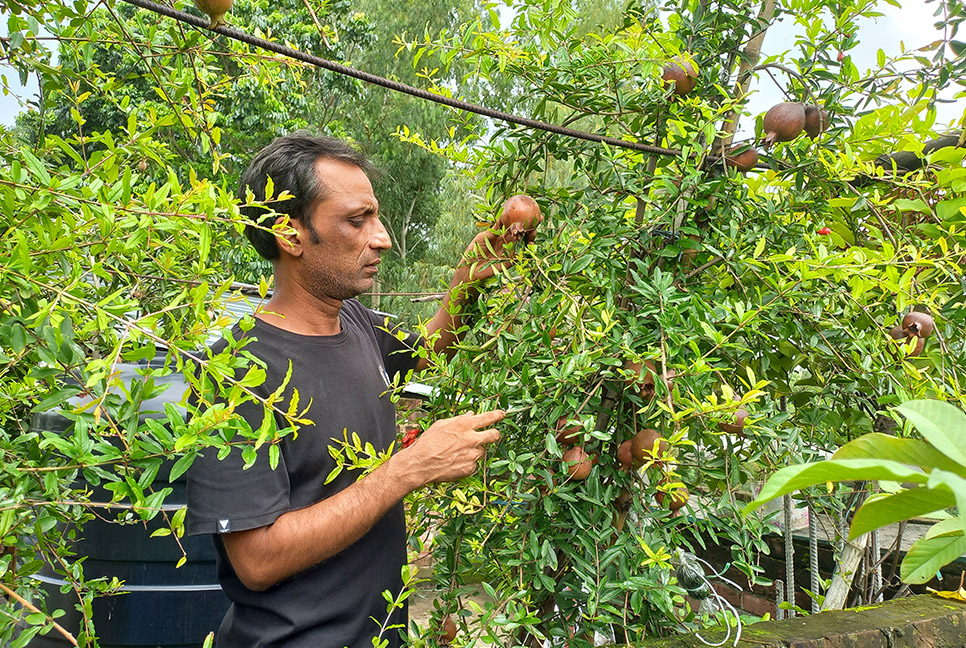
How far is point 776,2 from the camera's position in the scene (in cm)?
153

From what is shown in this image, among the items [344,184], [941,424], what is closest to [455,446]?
[344,184]

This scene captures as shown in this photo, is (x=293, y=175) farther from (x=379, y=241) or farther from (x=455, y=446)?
(x=455, y=446)

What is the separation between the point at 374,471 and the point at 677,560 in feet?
1.99

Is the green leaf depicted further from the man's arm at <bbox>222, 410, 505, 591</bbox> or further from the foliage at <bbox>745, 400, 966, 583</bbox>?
the foliage at <bbox>745, 400, 966, 583</bbox>

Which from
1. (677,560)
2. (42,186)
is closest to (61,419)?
(42,186)

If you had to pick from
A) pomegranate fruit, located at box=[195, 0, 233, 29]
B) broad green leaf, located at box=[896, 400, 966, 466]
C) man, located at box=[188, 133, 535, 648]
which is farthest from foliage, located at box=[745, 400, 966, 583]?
pomegranate fruit, located at box=[195, 0, 233, 29]

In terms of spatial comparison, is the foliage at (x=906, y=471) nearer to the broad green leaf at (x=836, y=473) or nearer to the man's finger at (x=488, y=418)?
the broad green leaf at (x=836, y=473)

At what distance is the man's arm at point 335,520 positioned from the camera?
1.40 m

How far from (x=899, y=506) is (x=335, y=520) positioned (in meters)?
1.12

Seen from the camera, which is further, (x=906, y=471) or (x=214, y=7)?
(x=214, y=7)

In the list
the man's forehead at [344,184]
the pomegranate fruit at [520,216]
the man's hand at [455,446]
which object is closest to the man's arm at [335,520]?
the man's hand at [455,446]

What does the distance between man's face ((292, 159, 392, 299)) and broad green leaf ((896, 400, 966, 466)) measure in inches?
52.2

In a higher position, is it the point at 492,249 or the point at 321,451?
the point at 492,249

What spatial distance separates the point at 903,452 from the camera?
528 millimetres
